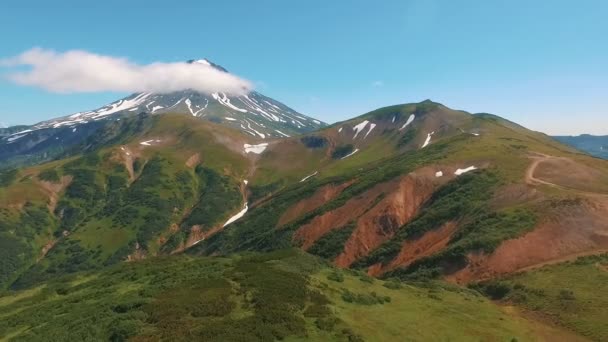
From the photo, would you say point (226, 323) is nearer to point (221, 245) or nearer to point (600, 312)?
point (600, 312)

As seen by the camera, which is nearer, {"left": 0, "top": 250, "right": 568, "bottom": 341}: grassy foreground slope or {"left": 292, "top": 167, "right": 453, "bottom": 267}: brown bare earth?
{"left": 0, "top": 250, "right": 568, "bottom": 341}: grassy foreground slope

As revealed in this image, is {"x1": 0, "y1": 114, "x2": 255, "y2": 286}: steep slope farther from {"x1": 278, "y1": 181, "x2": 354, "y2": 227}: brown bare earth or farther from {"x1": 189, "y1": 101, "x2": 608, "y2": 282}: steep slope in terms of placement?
{"x1": 278, "y1": 181, "x2": 354, "y2": 227}: brown bare earth

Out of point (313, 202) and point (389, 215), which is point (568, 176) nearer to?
point (389, 215)

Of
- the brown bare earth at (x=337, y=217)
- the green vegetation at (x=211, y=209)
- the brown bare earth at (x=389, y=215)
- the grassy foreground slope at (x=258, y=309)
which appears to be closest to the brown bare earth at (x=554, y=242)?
the grassy foreground slope at (x=258, y=309)

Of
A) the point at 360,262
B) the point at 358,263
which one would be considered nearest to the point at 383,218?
the point at 360,262

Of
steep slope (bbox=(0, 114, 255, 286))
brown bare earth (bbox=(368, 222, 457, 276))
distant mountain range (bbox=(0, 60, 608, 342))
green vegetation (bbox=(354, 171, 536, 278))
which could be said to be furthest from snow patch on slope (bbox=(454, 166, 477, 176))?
steep slope (bbox=(0, 114, 255, 286))

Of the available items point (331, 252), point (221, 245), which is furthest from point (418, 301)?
point (221, 245)
